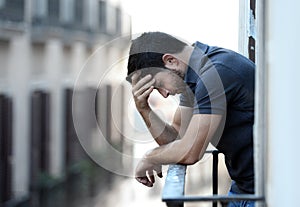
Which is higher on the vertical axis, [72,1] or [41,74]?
[72,1]

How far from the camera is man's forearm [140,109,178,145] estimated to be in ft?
6.23

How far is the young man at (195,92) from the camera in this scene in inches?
69.1

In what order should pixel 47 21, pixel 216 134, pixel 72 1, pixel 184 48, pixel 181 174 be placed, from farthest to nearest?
pixel 72 1, pixel 47 21, pixel 184 48, pixel 216 134, pixel 181 174

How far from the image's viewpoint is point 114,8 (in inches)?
454

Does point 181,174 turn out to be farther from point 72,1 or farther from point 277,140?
point 72,1

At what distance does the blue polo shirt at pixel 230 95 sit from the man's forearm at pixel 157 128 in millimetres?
111

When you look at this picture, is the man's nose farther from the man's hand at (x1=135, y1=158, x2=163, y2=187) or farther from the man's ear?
the man's hand at (x1=135, y1=158, x2=163, y2=187)

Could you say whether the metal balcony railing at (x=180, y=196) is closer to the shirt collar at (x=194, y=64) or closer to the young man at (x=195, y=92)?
the young man at (x=195, y=92)

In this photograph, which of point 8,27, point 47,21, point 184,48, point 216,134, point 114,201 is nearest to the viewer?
point 216,134

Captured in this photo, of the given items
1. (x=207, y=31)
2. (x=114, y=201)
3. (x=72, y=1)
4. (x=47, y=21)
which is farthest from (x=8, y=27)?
(x=207, y=31)

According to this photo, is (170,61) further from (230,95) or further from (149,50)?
(230,95)

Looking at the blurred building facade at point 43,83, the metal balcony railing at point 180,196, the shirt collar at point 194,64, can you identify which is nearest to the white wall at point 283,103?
the metal balcony railing at point 180,196

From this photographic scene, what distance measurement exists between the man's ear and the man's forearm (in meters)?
0.13

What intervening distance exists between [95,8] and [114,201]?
3.11 meters
